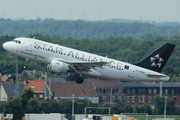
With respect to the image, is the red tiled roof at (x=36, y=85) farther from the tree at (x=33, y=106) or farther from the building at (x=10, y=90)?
the tree at (x=33, y=106)

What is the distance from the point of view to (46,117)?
5006 centimetres

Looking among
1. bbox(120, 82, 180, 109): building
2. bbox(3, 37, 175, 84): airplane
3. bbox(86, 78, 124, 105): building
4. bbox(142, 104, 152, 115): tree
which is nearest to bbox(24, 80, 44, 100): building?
bbox(86, 78, 124, 105): building

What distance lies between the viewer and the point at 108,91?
79.4 m

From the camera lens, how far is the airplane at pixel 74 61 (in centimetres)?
5466

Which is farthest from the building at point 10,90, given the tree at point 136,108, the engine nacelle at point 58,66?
the engine nacelle at point 58,66

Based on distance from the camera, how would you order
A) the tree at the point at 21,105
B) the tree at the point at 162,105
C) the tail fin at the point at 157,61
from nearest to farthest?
the tail fin at the point at 157,61
the tree at the point at 21,105
the tree at the point at 162,105

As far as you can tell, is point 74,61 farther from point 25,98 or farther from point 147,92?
point 147,92

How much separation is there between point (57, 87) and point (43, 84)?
6714mm

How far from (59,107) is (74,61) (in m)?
30.8

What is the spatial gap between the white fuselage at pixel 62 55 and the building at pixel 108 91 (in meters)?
10.0

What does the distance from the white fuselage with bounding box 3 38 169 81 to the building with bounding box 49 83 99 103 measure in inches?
1481

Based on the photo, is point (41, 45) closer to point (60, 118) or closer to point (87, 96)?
point (60, 118)

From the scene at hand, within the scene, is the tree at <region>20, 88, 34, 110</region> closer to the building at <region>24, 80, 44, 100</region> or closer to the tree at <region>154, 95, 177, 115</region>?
the building at <region>24, 80, 44, 100</region>

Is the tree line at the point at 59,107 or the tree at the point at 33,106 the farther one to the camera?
A: the tree at the point at 33,106
